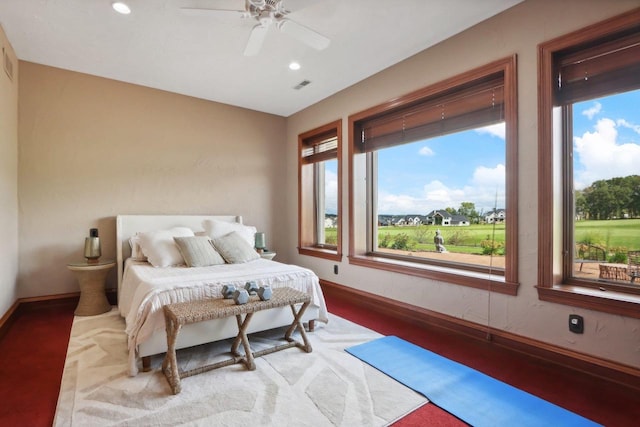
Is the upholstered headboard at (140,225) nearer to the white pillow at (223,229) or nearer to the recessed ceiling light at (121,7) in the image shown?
the white pillow at (223,229)

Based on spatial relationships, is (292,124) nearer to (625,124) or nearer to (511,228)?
(511,228)

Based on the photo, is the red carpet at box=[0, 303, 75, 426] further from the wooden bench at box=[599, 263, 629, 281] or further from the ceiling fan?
the wooden bench at box=[599, 263, 629, 281]

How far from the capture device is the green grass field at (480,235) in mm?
2143

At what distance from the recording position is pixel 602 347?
2025 mm

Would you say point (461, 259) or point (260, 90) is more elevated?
point (260, 90)

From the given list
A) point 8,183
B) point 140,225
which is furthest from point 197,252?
point 8,183

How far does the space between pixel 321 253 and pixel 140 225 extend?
231cm

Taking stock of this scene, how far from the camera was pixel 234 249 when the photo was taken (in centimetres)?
351

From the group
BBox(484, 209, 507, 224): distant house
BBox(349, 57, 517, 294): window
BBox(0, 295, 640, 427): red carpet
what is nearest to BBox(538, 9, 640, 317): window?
BBox(349, 57, 517, 294): window

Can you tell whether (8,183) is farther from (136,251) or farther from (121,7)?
(121,7)

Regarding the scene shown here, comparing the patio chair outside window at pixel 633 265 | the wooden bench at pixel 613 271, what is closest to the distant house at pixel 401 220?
the wooden bench at pixel 613 271

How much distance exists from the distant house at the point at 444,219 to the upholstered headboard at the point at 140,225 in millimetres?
2862

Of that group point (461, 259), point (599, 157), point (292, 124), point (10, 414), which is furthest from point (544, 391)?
point (292, 124)

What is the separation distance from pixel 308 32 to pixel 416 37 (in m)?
1.07
